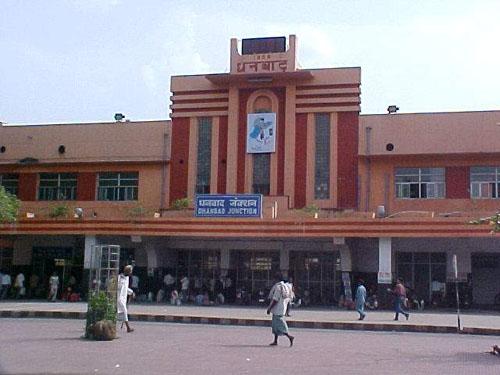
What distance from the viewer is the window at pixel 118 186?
Answer: 1560 inches

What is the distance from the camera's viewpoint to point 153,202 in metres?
39.2

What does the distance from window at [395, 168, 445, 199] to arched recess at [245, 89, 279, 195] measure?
612 centimetres

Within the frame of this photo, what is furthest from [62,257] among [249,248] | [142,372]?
[142,372]

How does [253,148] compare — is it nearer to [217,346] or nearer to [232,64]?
[232,64]

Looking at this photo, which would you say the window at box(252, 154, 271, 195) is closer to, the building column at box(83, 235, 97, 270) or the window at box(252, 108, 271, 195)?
the window at box(252, 108, 271, 195)

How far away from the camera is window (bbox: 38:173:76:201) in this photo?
40281mm

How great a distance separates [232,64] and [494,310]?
17.5 m

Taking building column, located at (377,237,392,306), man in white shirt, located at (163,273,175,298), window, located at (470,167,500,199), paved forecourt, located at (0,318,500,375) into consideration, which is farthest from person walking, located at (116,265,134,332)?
window, located at (470,167,500,199)

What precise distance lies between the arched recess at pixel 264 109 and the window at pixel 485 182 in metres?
9.60

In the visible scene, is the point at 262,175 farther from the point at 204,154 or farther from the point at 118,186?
the point at 118,186

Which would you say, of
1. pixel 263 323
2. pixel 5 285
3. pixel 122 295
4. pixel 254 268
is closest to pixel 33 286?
pixel 5 285

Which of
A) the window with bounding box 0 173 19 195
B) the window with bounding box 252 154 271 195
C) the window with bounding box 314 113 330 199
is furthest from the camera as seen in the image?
the window with bounding box 0 173 19 195

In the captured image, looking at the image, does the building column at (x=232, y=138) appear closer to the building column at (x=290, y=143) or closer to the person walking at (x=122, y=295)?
the building column at (x=290, y=143)

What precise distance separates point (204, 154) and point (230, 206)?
7096 millimetres
